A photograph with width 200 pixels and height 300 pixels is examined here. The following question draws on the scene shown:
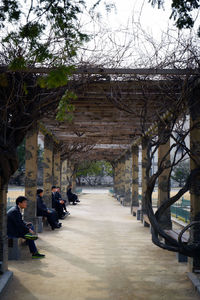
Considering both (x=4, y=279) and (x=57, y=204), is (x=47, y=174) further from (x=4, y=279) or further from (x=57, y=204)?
(x=4, y=279)

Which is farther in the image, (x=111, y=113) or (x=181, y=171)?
(x=181, y=171)

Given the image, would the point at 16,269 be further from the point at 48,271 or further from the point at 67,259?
the point at 67,259

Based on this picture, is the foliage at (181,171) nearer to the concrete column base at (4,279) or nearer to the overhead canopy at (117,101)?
the overhead canopy at (117,101)

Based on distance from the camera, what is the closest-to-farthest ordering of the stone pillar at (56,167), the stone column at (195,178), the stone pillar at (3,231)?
the stone pillar at (3,231) → the stone column at (195,178) → the stone pillar at (56,167)

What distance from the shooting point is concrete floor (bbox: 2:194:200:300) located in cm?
566

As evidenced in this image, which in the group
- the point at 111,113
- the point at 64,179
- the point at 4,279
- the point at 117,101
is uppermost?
the point at 111,113

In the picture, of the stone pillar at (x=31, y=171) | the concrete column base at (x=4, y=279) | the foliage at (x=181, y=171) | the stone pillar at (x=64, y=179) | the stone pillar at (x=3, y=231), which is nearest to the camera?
the concrete column base at (x=4, y=279)

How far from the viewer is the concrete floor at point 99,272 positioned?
566cm

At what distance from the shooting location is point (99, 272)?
685cm

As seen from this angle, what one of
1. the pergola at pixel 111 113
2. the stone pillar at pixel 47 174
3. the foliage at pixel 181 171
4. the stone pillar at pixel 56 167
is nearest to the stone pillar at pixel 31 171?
the pergola at pixel 111 113

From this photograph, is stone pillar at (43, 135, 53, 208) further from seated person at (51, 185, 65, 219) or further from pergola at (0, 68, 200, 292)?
seated person at (51, 185, 65, 219)

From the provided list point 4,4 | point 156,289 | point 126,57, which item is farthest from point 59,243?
point 4,4

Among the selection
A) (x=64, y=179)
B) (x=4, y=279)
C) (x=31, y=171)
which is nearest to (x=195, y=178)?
(x=4, y=279)

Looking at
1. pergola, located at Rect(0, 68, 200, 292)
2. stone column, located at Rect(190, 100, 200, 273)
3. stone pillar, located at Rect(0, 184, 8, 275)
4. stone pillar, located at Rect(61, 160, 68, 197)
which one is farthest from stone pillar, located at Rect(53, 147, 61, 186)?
stone column, located at Rect(190, 100, 200, 273)
